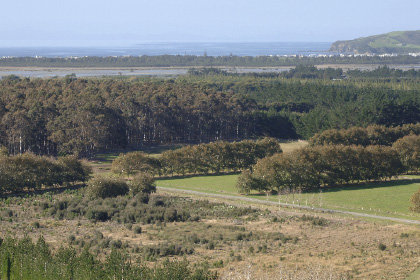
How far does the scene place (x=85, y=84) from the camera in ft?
328

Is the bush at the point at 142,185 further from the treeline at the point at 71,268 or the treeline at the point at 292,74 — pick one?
the treeline at the point at 292,74

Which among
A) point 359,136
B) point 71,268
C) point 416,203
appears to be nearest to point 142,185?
point 416,203

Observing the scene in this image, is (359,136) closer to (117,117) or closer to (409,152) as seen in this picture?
(409,152)

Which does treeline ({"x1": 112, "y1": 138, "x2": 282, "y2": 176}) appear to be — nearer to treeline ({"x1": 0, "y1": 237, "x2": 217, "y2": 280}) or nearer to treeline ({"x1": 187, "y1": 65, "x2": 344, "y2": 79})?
treeline ({"x1": 0, "y1": 237, "x2": 217, "y2": 280})

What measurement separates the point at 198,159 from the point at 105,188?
16469 millimetres

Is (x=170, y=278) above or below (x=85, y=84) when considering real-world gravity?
below

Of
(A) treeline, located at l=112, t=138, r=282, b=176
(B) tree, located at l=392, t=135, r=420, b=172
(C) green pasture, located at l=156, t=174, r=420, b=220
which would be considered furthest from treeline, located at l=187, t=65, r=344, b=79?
(C) green pasture, located at l=156, t=174, r=420, b=220

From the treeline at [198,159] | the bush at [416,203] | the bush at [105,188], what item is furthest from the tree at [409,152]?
the bush at [105,188]

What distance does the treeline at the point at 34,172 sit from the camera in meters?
52.2

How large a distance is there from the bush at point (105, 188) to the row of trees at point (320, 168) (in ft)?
37.1

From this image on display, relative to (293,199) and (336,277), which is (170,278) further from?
(293,199)

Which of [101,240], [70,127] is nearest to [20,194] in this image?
[101,240]

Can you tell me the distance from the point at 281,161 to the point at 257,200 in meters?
5.73

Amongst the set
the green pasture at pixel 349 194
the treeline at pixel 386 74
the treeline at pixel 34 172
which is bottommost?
the green pasture at pixel 349 194
